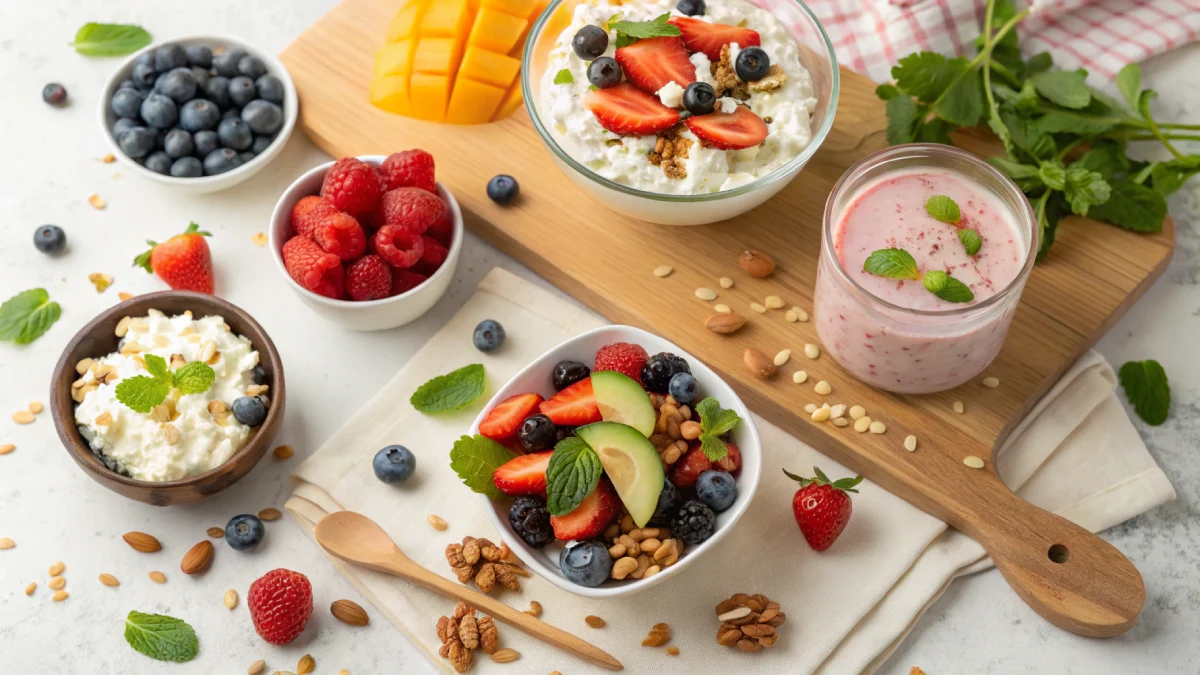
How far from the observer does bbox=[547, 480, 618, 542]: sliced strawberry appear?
2.41 m

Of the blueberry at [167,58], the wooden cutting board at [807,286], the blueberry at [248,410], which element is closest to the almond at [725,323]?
the wooden cutting board at [807,286]

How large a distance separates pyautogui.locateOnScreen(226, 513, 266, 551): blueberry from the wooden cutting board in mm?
1022

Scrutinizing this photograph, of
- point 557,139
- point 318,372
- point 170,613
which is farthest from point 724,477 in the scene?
point 170,613

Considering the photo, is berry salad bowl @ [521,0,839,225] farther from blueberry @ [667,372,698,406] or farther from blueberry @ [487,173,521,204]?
blueberry @ [667,372,698,406]

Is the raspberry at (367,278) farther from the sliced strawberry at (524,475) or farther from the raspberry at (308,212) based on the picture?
the sliced strawberry at (524,475)

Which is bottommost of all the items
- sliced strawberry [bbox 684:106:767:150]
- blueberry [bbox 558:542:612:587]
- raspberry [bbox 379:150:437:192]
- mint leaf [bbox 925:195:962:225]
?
blueberry [bbox 558:542:612:587]

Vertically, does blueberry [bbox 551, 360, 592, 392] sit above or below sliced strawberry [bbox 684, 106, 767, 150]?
below

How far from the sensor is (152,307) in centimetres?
280

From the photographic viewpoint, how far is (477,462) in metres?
2.48

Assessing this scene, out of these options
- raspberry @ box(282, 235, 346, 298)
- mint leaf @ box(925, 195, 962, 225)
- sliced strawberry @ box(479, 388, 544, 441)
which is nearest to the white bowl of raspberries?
raspberry @ box(282, 235, 346, 298)

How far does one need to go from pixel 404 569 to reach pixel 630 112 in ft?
4.16

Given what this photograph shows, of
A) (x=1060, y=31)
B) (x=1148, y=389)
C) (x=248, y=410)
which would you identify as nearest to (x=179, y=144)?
(x=248, y=410)

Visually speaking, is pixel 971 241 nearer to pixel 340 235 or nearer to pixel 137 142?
pixel 340 235

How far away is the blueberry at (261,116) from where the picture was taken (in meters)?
3.15
